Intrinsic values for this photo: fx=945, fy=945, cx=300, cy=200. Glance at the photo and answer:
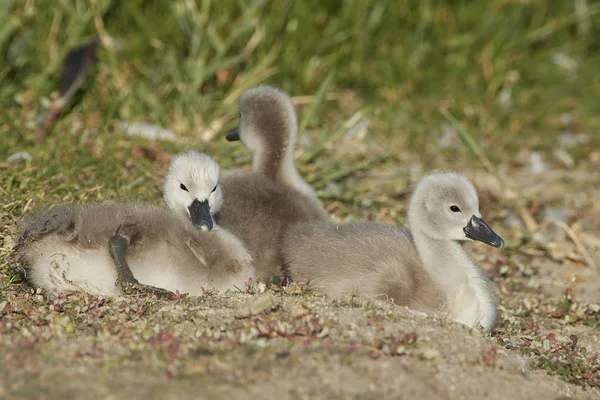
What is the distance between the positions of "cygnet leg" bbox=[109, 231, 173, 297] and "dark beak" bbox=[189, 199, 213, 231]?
477 mm

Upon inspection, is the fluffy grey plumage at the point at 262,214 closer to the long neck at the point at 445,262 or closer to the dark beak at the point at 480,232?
the long neck at the point at 445,262

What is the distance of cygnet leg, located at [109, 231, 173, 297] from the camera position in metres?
3.94

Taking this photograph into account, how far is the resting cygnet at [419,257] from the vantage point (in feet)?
14.3

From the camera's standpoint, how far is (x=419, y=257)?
14.9ft


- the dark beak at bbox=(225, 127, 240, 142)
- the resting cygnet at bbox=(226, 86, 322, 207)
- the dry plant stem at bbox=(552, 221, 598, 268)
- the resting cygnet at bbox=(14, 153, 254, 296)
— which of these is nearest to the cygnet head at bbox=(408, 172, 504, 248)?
the resting cygnet at bbox=(14, 153, 254, 296)

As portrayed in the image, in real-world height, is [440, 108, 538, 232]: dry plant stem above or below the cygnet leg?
above

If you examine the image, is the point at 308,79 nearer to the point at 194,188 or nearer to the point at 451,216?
the point at 194,188

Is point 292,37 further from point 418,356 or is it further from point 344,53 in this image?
point 418,356

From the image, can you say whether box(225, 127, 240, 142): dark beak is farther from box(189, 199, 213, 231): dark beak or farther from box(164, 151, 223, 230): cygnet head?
box(189, 199, 213, 231): dark beak

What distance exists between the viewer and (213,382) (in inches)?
121

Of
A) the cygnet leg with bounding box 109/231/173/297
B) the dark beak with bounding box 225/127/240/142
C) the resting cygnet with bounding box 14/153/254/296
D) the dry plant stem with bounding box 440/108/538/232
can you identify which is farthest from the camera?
the dry plant stem with bounding box 440/108/538/232

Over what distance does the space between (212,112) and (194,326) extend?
3.63m

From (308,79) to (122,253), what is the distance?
4.15m

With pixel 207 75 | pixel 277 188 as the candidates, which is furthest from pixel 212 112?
pixel 277 188
